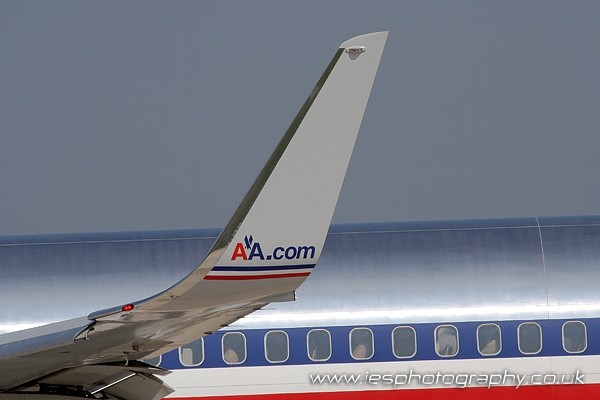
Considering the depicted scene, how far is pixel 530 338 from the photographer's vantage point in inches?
364

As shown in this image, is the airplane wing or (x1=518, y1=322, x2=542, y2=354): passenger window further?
(x1=518, y1=322, x2=542, y2=354): passenger window

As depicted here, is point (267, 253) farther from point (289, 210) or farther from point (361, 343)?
point (361, 343)

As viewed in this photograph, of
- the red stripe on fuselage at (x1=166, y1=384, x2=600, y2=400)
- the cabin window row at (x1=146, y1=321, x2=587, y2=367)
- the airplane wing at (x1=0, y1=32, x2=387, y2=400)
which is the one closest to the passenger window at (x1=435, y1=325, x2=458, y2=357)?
the cabin window row at (x1=146, y1=321, x2=587, y2=367)

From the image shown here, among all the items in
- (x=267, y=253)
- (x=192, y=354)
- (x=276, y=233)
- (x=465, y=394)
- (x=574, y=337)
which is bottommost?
(x=465, y=394)

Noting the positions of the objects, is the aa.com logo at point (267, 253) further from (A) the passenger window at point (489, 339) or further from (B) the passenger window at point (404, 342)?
(A) the passenger window at point (489, 339)

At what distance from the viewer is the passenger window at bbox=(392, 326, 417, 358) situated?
9.14 metres

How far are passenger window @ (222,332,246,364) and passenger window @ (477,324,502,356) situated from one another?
2573 mm

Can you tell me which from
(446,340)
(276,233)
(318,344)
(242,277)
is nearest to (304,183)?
(276,233)

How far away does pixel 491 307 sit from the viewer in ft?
30.6

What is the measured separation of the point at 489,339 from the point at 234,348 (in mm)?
2788

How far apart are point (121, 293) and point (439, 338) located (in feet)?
11.6

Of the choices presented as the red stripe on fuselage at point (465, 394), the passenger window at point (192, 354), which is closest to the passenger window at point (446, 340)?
the red stripe on fuselage at point (465, 394)

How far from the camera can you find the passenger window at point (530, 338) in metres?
9.21

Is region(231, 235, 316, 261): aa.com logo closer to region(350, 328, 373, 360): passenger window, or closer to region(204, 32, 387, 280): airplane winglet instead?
region(204, 32, 387, 280): airplane winglet
